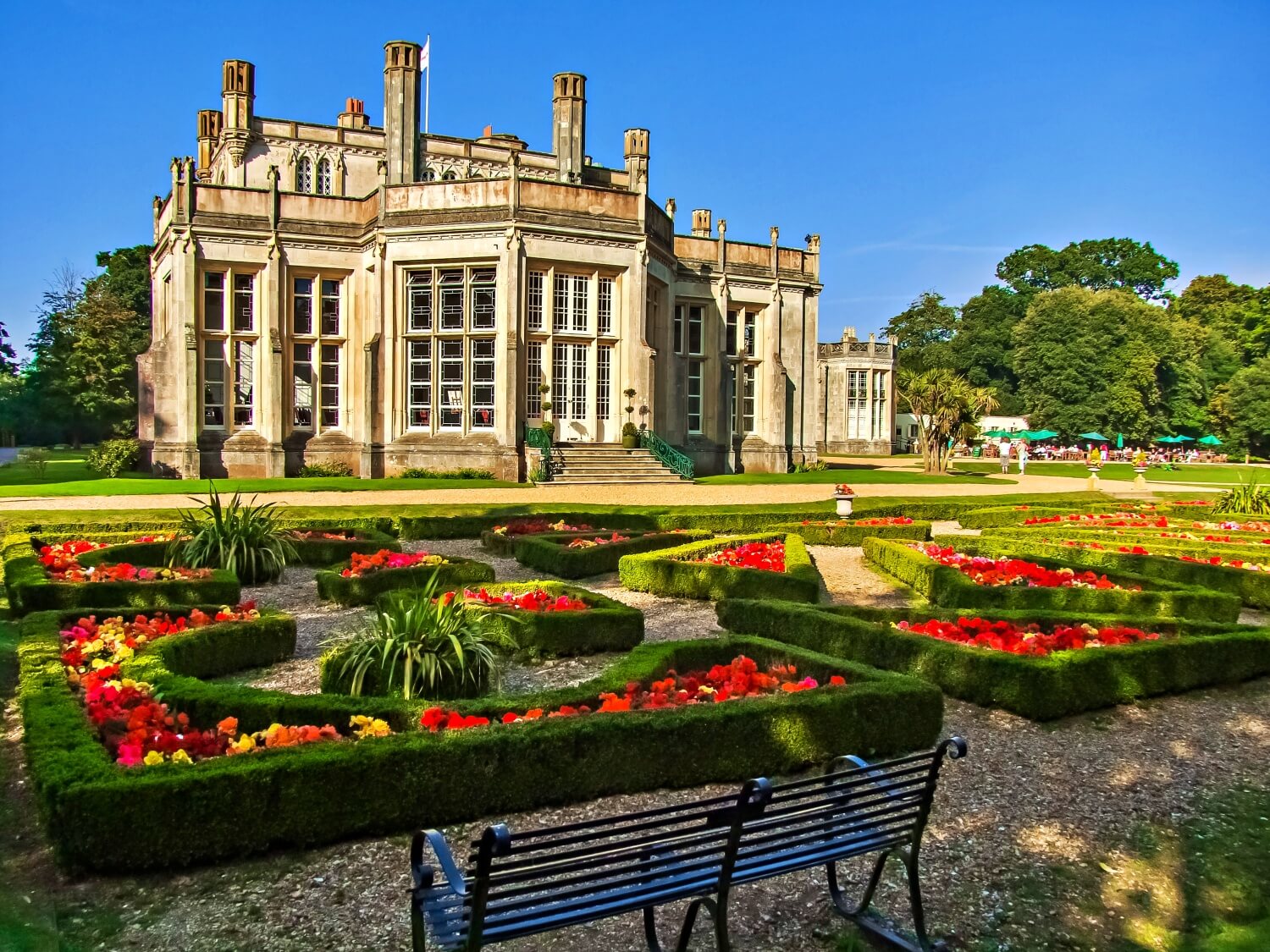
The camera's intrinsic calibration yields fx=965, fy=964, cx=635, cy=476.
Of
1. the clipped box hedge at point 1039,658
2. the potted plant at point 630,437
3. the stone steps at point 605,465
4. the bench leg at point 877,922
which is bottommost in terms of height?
the bench leg at point 877,922

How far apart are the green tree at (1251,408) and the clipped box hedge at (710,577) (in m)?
63.8

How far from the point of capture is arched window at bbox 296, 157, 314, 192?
36.9 m

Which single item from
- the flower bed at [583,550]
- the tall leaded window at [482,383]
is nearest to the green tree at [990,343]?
the tall leaded window at [482,383]

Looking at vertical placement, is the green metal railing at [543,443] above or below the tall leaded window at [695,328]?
below

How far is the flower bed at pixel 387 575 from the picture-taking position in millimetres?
10727

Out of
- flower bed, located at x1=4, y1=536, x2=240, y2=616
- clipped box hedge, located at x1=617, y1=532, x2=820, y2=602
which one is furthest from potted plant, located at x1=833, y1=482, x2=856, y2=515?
flower bed, located at x1=4, y1=536, x2=240, y2=616

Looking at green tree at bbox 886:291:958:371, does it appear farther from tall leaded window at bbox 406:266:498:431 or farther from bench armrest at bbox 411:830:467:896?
bench armrest at bbox 411:830:467:896

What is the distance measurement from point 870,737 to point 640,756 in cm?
160

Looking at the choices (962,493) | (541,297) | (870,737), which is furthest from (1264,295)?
(870,737)

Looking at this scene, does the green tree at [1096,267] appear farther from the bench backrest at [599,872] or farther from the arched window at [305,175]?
the bench backrest at [599,872]

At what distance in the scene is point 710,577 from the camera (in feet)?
38.0

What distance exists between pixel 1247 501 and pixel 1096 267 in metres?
86.2

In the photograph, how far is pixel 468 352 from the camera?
27188 millimetres

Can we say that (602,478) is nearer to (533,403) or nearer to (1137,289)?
(533,403)
